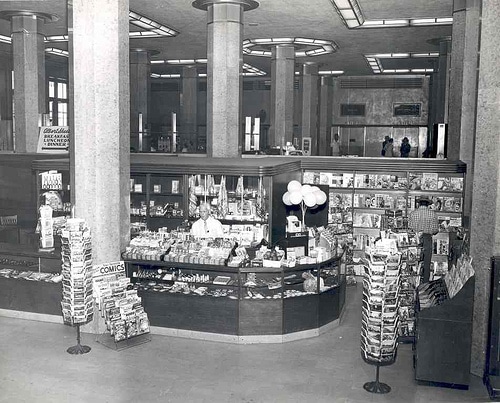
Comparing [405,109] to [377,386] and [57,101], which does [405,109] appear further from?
[377,386]

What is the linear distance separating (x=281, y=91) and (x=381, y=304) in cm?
1301

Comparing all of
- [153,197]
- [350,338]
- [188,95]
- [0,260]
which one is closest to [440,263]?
[350,338]

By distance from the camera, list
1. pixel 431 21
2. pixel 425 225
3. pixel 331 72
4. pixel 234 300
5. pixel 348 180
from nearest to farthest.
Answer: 1. pixel 234 300
2. pixel 425 225
3. pixel 348 180
4. pixel 431 21
5. pixel 331 72

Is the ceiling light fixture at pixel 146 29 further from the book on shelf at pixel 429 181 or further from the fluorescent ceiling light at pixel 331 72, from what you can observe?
the fluorescent ceiling light at pixel 331 72

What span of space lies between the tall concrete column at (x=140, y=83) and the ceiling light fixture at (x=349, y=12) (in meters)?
8.18

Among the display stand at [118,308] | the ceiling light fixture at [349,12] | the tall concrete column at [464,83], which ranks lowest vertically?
the display stand at [118,308]

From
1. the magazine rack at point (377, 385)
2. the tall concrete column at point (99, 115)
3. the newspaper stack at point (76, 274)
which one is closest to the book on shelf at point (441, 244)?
the magazine rack at point (377, 385)

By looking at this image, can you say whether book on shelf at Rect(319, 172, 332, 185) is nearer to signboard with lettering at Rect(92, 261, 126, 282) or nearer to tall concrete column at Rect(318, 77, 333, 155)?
signboard with lettering at Rect(92, 261, 126, 282)

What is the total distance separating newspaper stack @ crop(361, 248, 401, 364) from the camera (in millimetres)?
6328

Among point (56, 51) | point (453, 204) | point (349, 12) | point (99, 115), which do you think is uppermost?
point (56, 51)

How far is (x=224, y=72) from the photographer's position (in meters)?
12.4

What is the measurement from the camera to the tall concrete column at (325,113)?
26938 mm

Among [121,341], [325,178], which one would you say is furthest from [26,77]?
[121,341]

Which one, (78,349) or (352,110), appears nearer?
(78,349)
